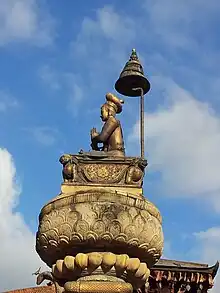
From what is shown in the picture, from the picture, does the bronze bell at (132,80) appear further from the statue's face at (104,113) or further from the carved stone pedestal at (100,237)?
the carved stone pedestal at (100,237)

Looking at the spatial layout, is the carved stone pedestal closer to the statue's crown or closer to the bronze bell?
the statue's crown

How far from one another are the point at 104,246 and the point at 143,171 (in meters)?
1.15

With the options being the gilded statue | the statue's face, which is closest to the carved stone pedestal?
the gilded statue

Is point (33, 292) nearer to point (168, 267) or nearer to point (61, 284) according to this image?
point (168, 267)

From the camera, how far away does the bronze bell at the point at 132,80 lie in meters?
8.84

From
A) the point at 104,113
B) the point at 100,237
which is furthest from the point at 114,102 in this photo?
the point at 100,237

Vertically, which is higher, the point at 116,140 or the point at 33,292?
the point at 33,292

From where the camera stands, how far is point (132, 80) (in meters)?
8.89

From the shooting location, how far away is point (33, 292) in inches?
931

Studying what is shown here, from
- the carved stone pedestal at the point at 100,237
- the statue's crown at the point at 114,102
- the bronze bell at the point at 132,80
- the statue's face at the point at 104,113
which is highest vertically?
the bronze bell at the point at 132,80

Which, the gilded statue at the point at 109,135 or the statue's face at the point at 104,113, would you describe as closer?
the gilded statue at the point at 109,135

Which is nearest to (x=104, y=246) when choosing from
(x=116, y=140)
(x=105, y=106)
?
(x=116, y=140)

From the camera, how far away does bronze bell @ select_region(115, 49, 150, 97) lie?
884 cm

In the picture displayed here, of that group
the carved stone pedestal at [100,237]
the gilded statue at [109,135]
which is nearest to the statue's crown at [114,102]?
the gilded statue at [109,135]
